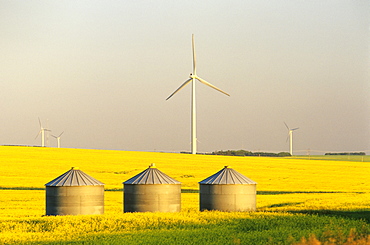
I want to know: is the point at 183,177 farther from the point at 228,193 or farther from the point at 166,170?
the point at 228,193

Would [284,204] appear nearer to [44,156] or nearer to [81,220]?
[81,220]

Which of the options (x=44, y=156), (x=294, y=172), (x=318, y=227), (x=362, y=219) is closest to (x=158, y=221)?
(x=318, y=227)

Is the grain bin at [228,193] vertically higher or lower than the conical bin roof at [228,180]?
lower

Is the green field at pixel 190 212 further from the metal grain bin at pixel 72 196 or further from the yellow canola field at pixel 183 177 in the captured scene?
the metal grain bin at pixel 72 196

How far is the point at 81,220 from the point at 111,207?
1182 cm

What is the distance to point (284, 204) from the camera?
57.1 m

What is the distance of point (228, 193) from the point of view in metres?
46.0

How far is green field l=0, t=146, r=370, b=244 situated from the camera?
33625 mm

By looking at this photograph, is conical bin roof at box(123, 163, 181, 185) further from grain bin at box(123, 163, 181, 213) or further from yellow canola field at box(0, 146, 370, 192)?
yellow canola field at box(0, 146, 370, 192)

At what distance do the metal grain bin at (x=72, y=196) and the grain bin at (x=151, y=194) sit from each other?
2.48 m

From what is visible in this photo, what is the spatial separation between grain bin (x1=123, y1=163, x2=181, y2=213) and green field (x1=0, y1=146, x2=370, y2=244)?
57.7 inches

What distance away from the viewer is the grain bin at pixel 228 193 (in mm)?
46000

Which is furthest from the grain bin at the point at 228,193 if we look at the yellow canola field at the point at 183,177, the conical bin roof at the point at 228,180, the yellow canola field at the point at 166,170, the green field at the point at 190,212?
the yellow canola field at the point at 166,170

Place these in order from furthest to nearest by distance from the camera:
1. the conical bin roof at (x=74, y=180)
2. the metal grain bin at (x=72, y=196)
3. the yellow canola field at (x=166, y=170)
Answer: the yellow canola field at (x=166, y=170) → the conical bin roof at (x=74, y=180) → the metal grain bin at (x=72, y=196)
